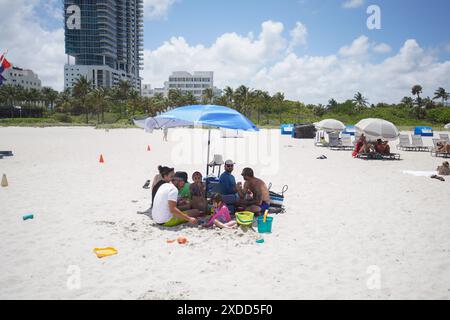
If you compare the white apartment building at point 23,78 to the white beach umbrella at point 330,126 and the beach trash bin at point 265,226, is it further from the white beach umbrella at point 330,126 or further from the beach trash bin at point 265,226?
the beach trash bin at point 265,226

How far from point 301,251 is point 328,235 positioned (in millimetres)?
1046

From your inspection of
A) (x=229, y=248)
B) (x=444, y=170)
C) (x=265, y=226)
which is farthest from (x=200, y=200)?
(x=444, y=170)

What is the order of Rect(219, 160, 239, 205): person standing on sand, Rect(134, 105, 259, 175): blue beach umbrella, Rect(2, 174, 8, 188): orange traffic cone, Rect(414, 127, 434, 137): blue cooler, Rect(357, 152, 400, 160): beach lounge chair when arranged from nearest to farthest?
1. Rect(134, 105, 259, 175): blue beach umbrella
2. Rect(219, 160, 239, 205): person standing on sand
3. Rect(2, 174, 8, 188): orange traffic cone
4. Rect(357, 152, 400, 160): beach lounge chair
5. Rect(414, 127, 434, 137): blue cooler

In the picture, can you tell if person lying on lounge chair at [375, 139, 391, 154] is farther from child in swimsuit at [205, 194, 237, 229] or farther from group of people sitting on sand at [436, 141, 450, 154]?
child in swimsuit at [205, 194, 237, 229]

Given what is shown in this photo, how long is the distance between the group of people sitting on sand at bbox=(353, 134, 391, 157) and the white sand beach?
769 centimetres

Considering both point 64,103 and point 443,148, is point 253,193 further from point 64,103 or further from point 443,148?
point 64,103

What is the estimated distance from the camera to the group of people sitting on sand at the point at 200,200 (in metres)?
6.46

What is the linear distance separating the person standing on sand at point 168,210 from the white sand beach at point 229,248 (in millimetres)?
195

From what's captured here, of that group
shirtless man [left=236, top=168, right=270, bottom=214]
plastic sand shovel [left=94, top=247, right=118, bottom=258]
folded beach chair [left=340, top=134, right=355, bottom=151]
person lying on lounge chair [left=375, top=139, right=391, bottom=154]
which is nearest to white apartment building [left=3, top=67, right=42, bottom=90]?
folded beach chair [left=340, top=134, right=355, bottom=151]

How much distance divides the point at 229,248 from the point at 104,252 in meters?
1.97

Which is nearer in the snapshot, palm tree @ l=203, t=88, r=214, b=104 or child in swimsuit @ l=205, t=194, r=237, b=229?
child in swimsuit @ l=205, t=194, r=237, b=229

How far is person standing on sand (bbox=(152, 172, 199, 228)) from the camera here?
20.6 feet
